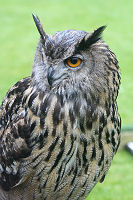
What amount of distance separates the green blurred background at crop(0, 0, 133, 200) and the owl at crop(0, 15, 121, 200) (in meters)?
1.15

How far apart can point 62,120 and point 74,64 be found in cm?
35

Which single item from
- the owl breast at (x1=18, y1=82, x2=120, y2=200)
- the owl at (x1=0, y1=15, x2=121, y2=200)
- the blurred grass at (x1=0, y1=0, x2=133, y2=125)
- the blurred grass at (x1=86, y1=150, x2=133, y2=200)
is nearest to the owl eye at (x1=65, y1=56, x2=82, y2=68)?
the owl at (x1=0, y1=15, x2=121, y2=200)

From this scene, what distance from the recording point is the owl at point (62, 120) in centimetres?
203

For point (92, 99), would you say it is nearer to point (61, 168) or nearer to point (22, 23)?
point (61, 168)

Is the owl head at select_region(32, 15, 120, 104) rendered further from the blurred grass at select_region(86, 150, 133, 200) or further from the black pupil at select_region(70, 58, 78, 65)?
the blurred grass at select_region(86, 150, 133, 200)

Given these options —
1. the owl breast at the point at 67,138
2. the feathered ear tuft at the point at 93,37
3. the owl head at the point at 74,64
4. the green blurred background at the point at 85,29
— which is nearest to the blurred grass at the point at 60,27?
the green blurred background at the point at 85,29

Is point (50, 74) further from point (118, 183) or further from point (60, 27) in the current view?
point (60, 27)

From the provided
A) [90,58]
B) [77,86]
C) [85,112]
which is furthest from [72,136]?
[90,58]

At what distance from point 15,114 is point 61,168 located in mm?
409

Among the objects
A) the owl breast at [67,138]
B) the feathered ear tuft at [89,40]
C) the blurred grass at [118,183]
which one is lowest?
the blurred grass at [118,183]

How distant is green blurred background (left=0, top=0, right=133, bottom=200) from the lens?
3.71 metres

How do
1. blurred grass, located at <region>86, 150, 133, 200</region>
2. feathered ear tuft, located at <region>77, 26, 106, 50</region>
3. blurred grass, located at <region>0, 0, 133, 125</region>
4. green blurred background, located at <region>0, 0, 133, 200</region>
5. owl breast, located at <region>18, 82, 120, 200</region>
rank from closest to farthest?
feathered ear tuft, located at <region>77, 26, 106, 50</region>, owl breast, located at <region>18, 82, 120, 200</region>, blurred grass, located at <region>86, 150, 133, 200</region>, green blurred background, located at <region>0, 0, 133, 200</region>, blurred grass, located at <region>0, 0, 133, 125</region>

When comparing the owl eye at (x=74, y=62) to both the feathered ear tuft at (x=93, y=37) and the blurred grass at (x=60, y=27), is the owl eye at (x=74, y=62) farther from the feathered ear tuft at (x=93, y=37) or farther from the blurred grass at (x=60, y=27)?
the blurred grass at (x=60, y=27)

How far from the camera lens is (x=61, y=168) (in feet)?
7.54
